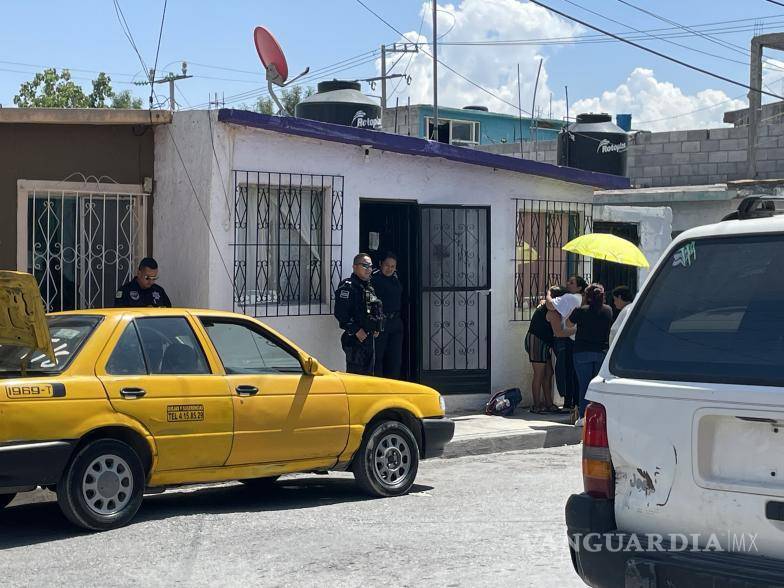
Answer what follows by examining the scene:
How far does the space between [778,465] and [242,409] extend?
15.0ft

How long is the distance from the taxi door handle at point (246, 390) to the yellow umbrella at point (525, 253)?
269 inches

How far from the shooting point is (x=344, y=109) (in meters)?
16.3

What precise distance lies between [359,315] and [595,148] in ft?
31.3

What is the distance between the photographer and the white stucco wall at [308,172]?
11.6 meters

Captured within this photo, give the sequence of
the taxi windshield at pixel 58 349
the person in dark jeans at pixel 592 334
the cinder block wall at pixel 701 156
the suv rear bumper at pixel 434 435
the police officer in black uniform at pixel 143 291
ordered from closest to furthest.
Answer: the taxi windshield at pixel 58 349
the suv rear bumper at pixel 434 435
the police officer in black uniform at pixel 143 291
the person in dark jeans at pixel 592 334
the cinder block wall at pixel 701 156

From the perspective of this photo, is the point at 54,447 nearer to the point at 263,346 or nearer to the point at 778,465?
the point at 263,346

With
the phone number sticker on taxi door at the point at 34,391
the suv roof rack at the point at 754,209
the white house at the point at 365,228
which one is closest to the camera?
the suv roof rack at the point at 754,209

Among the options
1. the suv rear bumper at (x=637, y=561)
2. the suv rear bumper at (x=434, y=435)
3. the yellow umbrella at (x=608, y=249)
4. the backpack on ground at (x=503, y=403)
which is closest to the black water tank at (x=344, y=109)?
the yellow umbrella at (x=608, y=249)

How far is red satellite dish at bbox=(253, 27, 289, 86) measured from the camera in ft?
43.1

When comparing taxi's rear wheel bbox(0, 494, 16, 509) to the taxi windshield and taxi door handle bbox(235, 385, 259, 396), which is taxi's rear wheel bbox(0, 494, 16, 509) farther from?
taxi door handle bbox(235, 385, 259, 396)

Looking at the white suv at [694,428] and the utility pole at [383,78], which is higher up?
the utility pole at [383,78]

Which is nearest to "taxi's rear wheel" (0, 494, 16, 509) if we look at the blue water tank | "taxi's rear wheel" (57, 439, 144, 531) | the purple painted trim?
"taxi's rear wheel" (57, 439, 144, 531)

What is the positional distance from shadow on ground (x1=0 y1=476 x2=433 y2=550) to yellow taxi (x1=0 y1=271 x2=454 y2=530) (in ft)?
0.79

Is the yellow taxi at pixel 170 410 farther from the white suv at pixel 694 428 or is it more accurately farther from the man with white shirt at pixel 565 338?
the man with white shirt at pixel 565 338
